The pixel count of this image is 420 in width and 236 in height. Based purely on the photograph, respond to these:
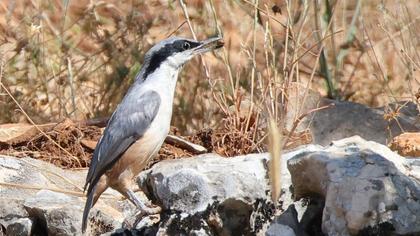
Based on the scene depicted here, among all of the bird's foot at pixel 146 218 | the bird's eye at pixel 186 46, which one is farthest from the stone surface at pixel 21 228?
the bird's eye at pixel 186 46

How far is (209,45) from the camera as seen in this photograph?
7.72 metres

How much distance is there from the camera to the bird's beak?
7.67m

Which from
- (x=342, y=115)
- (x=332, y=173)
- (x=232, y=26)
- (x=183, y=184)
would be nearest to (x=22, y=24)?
(x=232, y=26)

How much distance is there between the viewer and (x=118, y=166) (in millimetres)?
7297

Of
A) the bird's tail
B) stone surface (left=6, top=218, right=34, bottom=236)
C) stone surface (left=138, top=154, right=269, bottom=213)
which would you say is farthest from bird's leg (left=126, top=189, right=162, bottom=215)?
stone surface (left=6, top=218, right=34, bottom=236)

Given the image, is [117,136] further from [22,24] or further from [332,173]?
[22,24]

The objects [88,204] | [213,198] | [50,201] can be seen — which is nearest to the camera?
[213,198]

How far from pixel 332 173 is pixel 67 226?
1.78 meters

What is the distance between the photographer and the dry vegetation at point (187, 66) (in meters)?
Result: 9.00

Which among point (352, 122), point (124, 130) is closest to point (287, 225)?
point (124, 130)

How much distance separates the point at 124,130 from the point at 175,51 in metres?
0.67

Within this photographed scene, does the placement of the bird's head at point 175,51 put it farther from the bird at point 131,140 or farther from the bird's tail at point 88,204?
the bird's tail at point 88,204

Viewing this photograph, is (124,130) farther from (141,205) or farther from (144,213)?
(144,213)

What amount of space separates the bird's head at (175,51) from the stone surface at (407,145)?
4.21 ft
